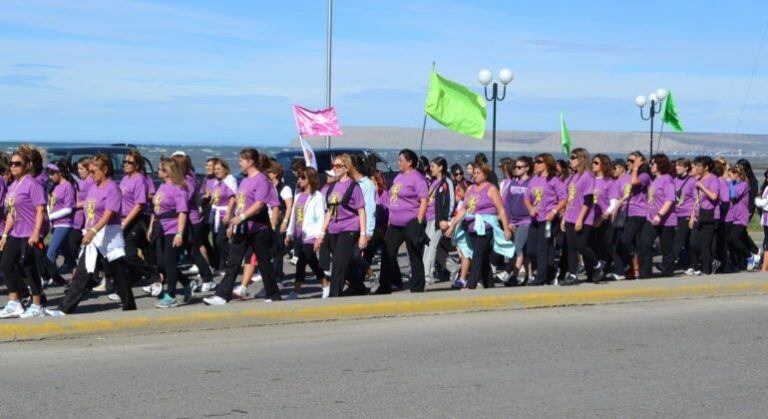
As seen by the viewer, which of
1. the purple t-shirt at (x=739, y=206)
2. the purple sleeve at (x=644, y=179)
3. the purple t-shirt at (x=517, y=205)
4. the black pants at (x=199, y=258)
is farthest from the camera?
the purple t-shirt at (x=739, y=206)

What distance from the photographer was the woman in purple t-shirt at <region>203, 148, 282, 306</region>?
37.6 ft

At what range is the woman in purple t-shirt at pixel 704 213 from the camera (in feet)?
49.1

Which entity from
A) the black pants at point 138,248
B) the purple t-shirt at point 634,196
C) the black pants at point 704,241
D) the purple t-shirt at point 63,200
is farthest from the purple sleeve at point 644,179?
the purple t-shirt at point 63,200

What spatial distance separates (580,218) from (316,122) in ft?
35.4

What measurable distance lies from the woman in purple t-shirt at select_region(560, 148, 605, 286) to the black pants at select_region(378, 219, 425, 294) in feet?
5.93

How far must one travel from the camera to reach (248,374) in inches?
310

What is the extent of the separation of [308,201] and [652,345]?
15.5 feet

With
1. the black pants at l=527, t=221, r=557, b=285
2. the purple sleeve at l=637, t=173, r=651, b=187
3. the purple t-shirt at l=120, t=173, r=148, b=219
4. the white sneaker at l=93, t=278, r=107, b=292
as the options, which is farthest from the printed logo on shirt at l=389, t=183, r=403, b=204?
the purple sleeve at l=637, t=173, r=651, b=187

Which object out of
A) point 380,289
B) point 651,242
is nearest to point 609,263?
point 651,242

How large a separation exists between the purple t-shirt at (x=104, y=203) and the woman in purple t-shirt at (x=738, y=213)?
837 centimetres

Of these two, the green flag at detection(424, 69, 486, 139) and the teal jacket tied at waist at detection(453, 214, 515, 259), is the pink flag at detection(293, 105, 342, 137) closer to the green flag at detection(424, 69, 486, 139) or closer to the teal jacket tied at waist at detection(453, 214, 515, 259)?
the green flag at detection(424, 69, 486, 139)

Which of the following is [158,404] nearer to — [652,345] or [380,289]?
[652,345]

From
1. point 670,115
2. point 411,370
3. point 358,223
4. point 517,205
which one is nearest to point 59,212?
point 358,223

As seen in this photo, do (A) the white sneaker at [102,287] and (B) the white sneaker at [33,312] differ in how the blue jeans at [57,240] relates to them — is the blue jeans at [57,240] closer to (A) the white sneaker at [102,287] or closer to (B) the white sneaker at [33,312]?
(A) the white sneaker at [102,287]
